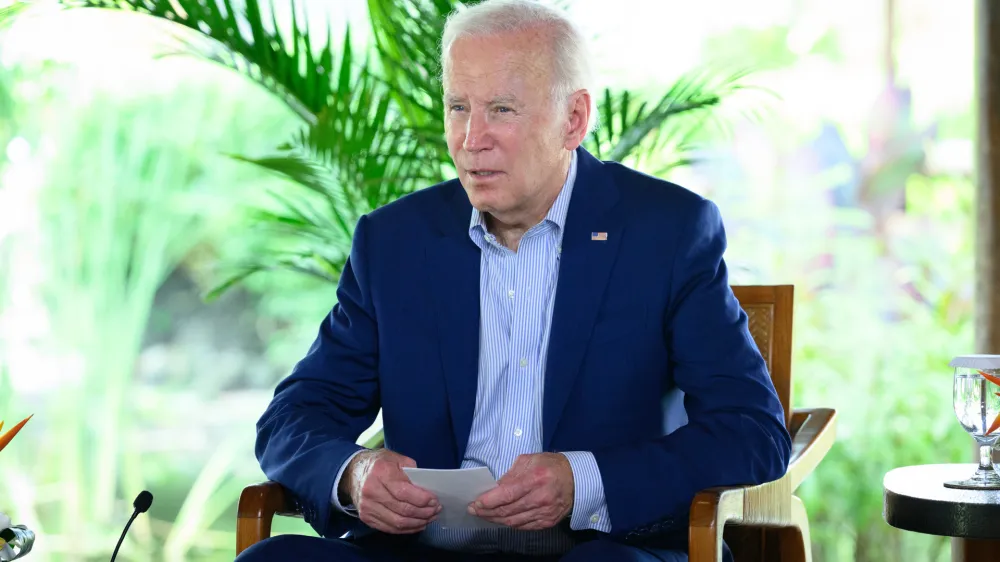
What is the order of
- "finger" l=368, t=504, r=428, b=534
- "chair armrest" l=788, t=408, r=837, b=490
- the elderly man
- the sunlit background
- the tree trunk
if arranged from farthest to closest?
the sunlit background, the tree trunk, "chair armrest" l=788, t=408, r=837, b=490, the elderly man, "finger" l=368, t=504, r=428, b=534

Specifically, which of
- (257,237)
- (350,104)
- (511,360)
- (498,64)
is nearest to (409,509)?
(511,360)

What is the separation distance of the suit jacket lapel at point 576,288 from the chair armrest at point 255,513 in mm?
482

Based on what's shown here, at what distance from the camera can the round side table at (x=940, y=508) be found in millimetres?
1884

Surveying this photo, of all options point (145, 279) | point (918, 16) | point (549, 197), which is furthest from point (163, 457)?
point (918, 16)

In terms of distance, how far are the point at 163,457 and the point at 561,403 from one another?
8.41 feet

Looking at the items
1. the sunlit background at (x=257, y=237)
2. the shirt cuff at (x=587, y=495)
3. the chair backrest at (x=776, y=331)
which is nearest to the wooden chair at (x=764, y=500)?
the chair backrest at (x=776, y=331)

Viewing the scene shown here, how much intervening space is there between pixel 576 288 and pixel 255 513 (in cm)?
68

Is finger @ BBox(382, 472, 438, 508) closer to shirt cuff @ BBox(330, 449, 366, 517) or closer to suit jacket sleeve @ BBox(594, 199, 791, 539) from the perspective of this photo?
shirt cuff @ BBox(330, 449, 366, 517)

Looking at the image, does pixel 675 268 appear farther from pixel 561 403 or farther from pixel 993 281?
pixel 993 281

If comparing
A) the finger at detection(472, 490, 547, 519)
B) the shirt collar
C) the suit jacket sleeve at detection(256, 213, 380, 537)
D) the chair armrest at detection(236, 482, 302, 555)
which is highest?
the shirt collar

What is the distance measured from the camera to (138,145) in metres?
3.84

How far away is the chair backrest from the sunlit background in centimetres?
145

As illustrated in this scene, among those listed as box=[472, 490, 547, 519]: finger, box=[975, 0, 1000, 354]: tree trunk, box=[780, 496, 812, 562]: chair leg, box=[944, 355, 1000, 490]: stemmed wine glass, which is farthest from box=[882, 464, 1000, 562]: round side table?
box=[975, 0, 1000, 354]: tree trunk

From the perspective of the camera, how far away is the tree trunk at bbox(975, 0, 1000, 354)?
3.09 m
